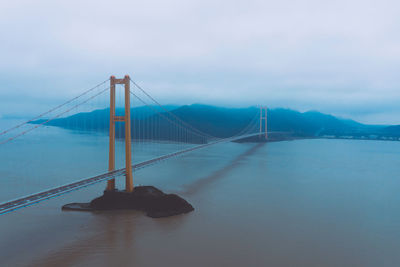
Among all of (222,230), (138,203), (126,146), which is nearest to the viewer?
(222,230)

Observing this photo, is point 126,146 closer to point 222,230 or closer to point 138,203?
point 138,203

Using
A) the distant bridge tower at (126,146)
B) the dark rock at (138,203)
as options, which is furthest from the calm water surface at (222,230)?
the distant bridge tower at (126,146)

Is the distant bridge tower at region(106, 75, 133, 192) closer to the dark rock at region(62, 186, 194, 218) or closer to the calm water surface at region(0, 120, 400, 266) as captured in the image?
the dark rock at region(62, 186, 194, 218)

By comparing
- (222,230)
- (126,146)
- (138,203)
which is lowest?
(222,230)

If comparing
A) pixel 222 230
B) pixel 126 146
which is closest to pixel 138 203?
pixel 126 146

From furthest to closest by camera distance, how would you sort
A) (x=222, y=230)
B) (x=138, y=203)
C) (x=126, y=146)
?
1. (x=126, y=146)
2. (x=138, y=203)
3. (x=222, y=230)

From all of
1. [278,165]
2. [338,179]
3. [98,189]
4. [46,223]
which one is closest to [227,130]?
[278,165]

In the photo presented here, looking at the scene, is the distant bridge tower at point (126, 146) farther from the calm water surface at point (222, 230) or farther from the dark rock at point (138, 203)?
the calm water surface at point (222, 230)

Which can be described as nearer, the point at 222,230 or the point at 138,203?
the point at 222,230

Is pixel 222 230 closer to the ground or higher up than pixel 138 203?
closer to the ground

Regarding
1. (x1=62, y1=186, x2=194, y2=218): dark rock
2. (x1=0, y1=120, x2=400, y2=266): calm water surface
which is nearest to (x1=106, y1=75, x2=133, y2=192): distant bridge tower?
(x1=62, y1=186, x2=194, y2=218): dark rock
